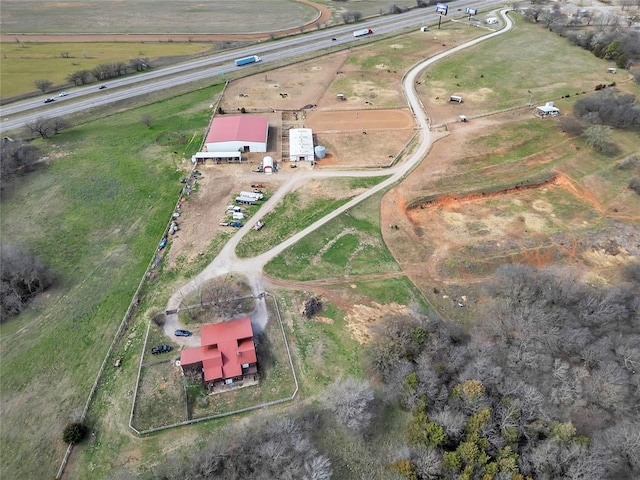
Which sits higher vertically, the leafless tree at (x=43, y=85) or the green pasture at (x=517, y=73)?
the leafless tree at (x=43, y=85)

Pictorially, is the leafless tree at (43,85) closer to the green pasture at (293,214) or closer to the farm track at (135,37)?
the farm track at (135,37)

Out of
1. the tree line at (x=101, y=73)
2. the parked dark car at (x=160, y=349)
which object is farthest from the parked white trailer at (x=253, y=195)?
the tree line at (x=101, y=73)

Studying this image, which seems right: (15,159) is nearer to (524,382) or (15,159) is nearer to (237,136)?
(237,136)

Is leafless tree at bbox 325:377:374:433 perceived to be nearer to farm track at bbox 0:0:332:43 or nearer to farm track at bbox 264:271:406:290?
farm track at bbox 264:271:406:290

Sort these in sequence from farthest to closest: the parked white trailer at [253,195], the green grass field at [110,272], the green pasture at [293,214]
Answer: the parked white trailer at [253,195], the green pasture at [293,214], the green grass field at [110,272]

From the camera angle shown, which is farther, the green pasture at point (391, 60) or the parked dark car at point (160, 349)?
the green pasture at point (391, 60)

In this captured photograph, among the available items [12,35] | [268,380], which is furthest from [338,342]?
[12,35]
